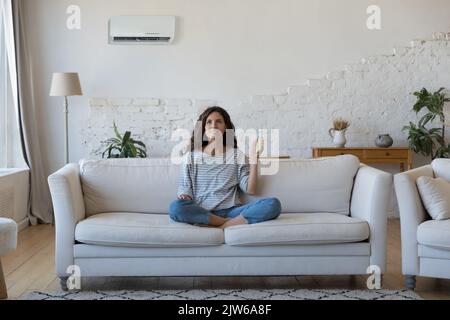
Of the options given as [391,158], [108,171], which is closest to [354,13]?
[391,158]

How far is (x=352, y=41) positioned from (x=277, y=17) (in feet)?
2.63

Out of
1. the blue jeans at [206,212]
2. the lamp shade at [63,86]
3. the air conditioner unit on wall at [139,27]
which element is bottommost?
the blue jeans at [206,212]

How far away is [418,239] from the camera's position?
3.55m

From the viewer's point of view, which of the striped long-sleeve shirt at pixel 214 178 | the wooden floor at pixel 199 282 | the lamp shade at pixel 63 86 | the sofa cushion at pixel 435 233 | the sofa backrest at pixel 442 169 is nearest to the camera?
the sofa cushion at pixel 435 233

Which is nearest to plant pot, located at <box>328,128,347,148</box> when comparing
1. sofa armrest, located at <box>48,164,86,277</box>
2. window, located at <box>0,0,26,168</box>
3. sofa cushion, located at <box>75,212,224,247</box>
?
sofa cushion, located at <box>75,212,224,247</box>

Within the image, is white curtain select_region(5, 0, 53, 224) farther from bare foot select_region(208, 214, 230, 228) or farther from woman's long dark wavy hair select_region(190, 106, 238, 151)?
bare foot select_region(208, 214, 230, 228)

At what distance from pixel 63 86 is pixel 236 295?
9.98 feet

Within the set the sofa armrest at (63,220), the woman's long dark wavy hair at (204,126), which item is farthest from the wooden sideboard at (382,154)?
the sofa armrest at (63,220)

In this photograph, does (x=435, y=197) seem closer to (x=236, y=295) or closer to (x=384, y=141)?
(x=236, y=295)

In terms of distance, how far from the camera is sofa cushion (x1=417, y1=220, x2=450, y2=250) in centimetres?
344

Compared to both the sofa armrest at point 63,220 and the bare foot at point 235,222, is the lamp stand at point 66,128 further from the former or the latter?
the bare foot at point 235,222

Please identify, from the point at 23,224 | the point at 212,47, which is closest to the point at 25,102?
the point at 23,224

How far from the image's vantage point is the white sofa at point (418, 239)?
3482mm

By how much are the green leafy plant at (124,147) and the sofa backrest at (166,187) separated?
6.09 feet
